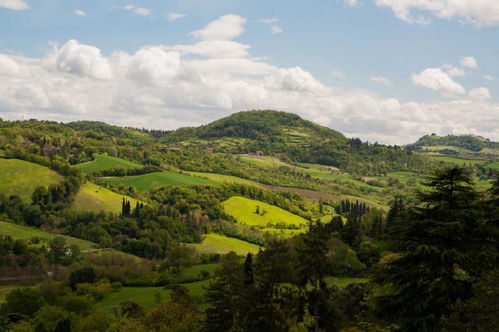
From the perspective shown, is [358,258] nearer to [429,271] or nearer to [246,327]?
[246,327]

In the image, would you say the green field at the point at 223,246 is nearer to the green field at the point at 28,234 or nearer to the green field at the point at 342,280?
the green field at the point at 28,234

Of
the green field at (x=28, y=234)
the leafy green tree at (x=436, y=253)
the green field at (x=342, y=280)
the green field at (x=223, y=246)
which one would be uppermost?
the leafy green tree at (x=436, y=253)

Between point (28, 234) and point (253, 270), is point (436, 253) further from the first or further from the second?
point (28, 234)

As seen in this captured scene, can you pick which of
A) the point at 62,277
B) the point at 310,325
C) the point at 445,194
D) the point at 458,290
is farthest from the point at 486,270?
the point at 62,277

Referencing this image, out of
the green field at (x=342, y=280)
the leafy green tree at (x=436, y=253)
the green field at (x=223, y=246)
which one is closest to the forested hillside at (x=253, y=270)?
the leafy green tree at (x=436, y=253)

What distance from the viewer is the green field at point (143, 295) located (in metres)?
102

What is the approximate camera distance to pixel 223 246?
182500mm

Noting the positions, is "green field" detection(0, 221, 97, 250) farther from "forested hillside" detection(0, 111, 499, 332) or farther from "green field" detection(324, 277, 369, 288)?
"green field" detection(324, 277, 369, 288)

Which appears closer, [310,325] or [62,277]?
[310,325]

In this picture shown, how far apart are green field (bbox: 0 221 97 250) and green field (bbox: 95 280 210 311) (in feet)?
188

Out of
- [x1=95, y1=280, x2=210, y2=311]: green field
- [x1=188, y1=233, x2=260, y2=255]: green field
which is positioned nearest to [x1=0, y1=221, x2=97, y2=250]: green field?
[x1=188, y1=233, x2=260, y2=255]: green field

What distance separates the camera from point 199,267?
456 ft

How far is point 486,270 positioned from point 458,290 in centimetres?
217

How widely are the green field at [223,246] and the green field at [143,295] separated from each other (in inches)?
2268
